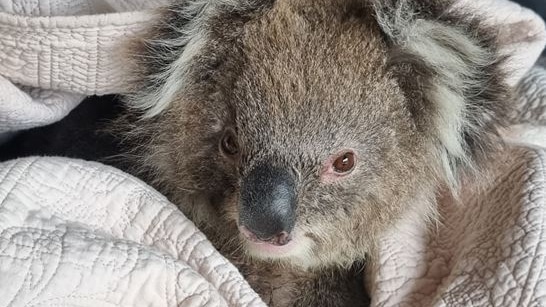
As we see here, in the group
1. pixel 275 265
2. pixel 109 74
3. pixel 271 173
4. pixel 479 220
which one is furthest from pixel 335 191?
pixel 109 74

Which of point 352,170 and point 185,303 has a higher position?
point 352,170

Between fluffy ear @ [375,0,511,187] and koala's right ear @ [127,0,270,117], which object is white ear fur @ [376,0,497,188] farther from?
koala's right ear @ [127,0,270,117]

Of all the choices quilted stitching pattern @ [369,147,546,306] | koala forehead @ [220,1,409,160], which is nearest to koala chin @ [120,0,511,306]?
koala forehead @ [220,1,409,160]

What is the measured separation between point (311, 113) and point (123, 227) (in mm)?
486

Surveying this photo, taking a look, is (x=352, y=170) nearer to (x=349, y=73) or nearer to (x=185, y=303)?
(x=349, y=73)

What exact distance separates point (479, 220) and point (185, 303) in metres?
0.79

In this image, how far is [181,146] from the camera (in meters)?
1.86

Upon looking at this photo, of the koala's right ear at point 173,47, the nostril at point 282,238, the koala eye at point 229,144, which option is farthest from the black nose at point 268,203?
the koala's right ear at point 173,47

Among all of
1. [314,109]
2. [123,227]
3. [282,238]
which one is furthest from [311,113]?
[123,227]

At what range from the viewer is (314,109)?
166 centimetres

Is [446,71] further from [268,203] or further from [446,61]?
[268,203]

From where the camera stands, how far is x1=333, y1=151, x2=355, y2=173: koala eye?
1708mm

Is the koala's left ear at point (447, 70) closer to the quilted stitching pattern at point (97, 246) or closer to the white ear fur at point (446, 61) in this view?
the white ear fur at point (446, 61)

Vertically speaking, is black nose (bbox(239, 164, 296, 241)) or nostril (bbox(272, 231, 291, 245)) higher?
black nose (bbox(239, 164, 296, 241))
